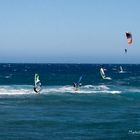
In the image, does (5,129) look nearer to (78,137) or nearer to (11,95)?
(78,137)

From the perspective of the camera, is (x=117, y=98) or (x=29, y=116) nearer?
(x=29, y=116)

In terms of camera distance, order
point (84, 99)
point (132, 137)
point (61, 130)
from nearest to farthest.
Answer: point (132, 137) → point (61, 130) → point (84, 99)

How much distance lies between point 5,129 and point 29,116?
7.49 metres

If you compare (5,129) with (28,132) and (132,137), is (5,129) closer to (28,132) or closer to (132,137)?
(28,132)

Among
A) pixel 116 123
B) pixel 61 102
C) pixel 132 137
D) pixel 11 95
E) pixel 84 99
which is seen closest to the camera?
pixel 132 137

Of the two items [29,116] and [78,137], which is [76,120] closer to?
[29,116]

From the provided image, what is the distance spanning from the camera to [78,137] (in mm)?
38000

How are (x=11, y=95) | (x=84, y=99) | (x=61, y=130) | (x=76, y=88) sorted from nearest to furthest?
(x=61, y=130)
(x=84, y=99)
(x=11, y=95)
(x=76, y=88)

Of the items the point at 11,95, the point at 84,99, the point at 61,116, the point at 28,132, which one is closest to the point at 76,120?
the point at 61,116

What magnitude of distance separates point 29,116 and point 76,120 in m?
4.86

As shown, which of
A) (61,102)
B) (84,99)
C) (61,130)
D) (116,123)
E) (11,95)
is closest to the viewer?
(61,130)

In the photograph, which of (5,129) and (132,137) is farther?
(5,129)

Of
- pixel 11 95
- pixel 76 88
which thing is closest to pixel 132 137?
pixel 11 95

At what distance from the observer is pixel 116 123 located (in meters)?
43.8
